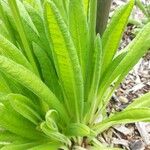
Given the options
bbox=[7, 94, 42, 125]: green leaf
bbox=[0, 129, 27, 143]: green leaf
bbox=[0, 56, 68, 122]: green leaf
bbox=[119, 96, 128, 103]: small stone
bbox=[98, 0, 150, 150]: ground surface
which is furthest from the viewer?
bbox=[119, 96, 128, 103]: small stone

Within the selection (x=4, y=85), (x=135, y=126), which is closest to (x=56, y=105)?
(x=4, y=85)

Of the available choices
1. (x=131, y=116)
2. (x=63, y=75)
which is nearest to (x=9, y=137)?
(x=63, y=75)

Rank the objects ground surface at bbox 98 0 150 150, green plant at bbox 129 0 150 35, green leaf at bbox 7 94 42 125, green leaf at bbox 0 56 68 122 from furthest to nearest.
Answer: green plant at bbox 129 0 150 35
ground surface at bbox 98 0 150 150
green leaf at bbox 7 94 42 125
green leaf at bbox 0 56 68 122

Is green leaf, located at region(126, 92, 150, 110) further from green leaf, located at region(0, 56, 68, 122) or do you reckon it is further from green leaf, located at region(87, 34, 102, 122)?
green leaf, located at region(0, 56, 68, 122)

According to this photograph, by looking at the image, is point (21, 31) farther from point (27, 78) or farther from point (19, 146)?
point (19, 146)

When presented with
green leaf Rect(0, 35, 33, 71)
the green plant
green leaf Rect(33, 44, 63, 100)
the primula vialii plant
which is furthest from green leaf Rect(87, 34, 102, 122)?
the green plant

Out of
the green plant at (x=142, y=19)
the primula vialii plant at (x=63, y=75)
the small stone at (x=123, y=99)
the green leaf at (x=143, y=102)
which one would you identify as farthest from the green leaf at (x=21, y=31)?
the green plant at (x=142, y=19)

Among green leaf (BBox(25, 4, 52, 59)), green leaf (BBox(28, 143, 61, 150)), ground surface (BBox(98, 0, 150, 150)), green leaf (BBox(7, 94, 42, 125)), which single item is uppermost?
green leaf (BBox(25, 4, 52, 59))
